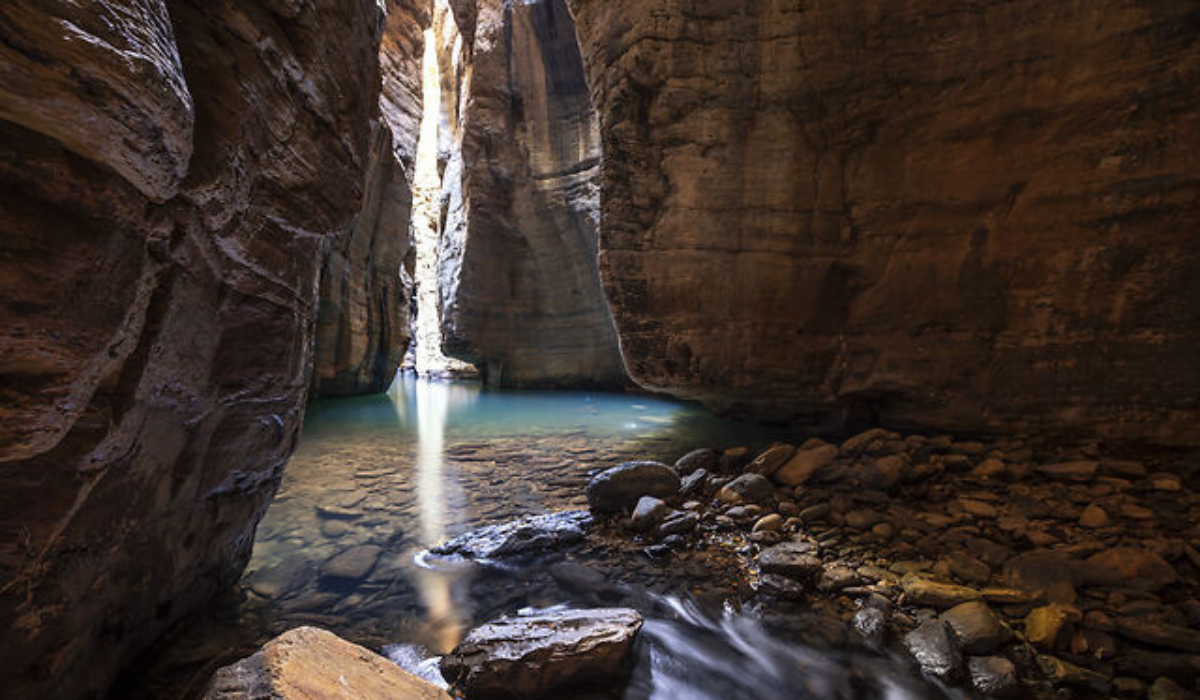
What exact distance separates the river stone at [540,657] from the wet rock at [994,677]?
154cm

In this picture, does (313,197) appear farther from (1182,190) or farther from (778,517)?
(1182,190)

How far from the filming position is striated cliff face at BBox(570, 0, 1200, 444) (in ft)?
11.4

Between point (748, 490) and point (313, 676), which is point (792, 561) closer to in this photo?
point (748, 490)

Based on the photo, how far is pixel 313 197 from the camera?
2551mm

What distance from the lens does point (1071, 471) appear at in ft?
11.1

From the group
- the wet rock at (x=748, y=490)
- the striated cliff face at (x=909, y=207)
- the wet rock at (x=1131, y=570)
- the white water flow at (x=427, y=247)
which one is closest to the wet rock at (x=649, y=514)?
the wet rock at (x=748, y=490)

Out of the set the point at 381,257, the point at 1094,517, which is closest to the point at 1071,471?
the point at 1094,517

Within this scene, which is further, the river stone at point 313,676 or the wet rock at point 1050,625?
the wet rock at point 1050,625

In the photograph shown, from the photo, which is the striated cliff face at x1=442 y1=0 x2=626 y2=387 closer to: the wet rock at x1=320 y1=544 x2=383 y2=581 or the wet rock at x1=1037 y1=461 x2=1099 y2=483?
the wet rock at x1=320 y1=544 x2=383 y2=581

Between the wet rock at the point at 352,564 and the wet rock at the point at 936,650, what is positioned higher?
the wet rock at the point at 936,650

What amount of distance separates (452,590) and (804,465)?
10.4 ft

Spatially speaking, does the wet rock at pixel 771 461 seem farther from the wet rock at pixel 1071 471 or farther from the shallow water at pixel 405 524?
the wet rock at pixel 1071 471

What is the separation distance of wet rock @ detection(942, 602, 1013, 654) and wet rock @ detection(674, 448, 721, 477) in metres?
2.54

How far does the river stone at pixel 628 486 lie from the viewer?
13.3ft
